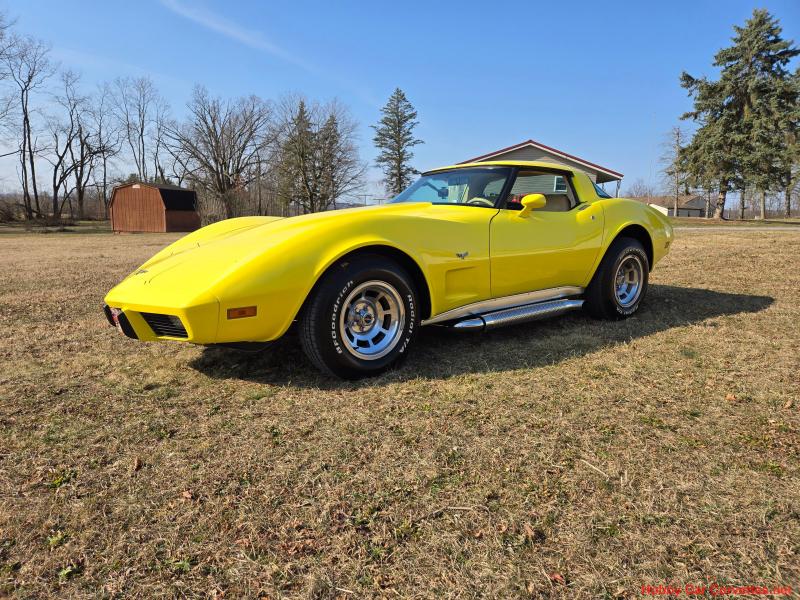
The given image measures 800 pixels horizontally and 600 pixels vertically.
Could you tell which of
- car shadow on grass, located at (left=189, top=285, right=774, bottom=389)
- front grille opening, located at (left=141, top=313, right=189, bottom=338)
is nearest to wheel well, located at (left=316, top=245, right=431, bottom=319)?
car shadow on grass, located at (left=189, top=285, right=774, bottom=389)

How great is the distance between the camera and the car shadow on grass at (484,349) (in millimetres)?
3100

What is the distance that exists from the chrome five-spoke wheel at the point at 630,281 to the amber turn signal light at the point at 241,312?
3448mm

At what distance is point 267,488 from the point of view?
1.86 metres

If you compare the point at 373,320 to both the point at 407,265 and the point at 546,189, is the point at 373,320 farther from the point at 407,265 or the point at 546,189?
the point at 546,189

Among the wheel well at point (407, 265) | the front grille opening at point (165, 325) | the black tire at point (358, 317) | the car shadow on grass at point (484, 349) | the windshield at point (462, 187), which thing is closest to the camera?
the front grille opening at point (165, 325)

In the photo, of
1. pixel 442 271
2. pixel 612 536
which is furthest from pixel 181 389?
pixel 612 536

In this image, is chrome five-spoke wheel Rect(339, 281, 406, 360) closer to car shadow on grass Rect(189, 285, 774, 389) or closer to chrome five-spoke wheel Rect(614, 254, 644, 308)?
car shadow on grass Rect(189, 285, 774, 389)

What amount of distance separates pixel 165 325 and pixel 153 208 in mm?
37661

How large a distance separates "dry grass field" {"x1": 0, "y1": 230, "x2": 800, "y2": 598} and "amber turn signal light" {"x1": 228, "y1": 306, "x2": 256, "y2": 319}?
0.49 m

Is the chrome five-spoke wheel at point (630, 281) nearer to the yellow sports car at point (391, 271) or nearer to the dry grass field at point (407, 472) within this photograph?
the yellow sports car at point (391, 271)

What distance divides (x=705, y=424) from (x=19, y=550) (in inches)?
110

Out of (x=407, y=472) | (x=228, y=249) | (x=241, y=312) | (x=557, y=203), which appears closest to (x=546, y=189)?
(x=557, y=203)

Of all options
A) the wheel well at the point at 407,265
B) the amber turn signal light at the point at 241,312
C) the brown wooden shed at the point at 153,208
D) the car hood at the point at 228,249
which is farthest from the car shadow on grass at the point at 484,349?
the brown wooden shed at the point at 153,208

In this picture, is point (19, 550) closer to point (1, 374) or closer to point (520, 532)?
point (520, 532)
